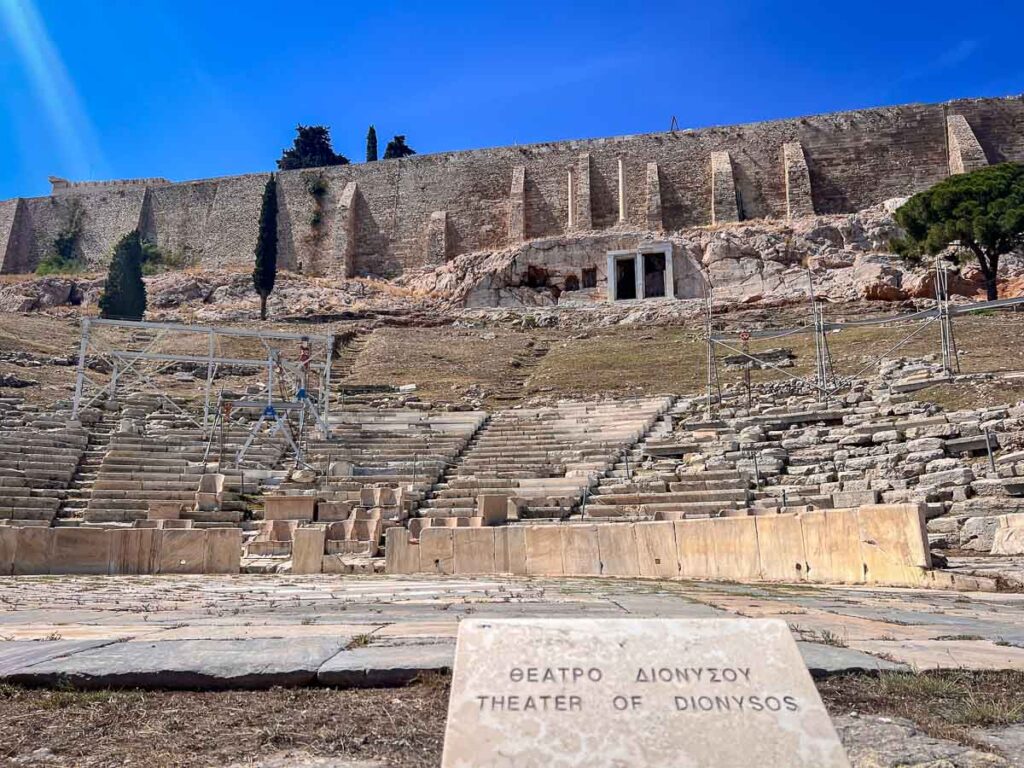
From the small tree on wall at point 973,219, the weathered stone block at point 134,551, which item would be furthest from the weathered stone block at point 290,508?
the small tree on wall at point 973,219

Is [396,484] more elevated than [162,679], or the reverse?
[396,484]

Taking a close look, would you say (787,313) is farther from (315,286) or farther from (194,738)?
(194,738)

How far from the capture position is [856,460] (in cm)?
1229

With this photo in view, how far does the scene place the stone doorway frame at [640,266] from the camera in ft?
115

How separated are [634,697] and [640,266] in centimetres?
3494

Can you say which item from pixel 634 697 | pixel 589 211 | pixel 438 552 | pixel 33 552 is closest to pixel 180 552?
pixel 33 552

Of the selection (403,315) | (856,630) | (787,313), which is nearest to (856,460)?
(856,630)

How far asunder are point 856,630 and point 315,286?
39.7m

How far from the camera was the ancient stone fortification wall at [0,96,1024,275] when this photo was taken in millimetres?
40438

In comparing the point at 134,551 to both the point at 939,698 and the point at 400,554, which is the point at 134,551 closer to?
the point at 400,554

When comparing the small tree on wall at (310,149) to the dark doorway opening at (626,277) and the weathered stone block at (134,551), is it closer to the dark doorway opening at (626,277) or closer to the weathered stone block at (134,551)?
the dark doorway opening at (626,277)

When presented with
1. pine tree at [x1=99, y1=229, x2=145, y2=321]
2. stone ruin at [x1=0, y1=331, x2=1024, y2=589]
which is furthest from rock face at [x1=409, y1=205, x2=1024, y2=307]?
pine tree at [x1=99, y1=229, x2=145, y2=321]

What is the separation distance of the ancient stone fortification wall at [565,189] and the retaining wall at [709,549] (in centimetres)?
3300

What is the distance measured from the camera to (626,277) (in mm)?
37188
